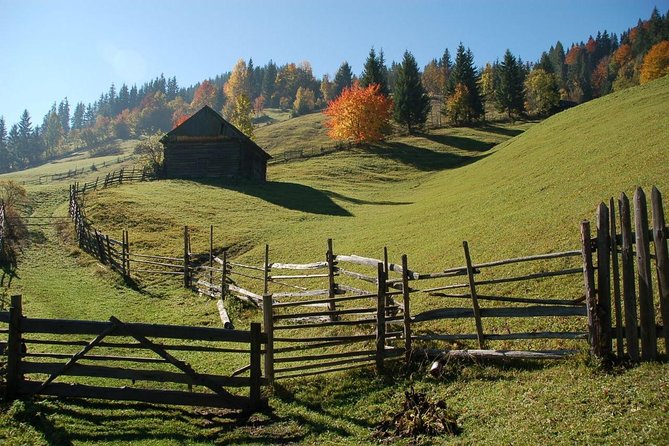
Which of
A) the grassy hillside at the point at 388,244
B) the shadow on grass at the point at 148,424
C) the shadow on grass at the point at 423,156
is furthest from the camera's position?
the shadow on grass at the point at 423,156

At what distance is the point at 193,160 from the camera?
52.5 metres

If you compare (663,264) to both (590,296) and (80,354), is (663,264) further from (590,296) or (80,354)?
(80,354)

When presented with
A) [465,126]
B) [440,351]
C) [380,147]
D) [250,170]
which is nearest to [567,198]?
[440,351]

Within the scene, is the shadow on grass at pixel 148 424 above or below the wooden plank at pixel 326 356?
below

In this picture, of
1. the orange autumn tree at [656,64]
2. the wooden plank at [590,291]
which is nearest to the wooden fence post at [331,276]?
the wooden plank at [590,291]

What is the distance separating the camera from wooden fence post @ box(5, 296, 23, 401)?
333 inches

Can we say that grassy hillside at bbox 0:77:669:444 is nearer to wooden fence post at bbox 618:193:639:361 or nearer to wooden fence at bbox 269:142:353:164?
wooden fence post at bbox 618:193:639:361

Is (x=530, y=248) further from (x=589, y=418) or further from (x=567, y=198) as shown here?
(x=589, y=418)

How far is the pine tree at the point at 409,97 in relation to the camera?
8475 centimetres

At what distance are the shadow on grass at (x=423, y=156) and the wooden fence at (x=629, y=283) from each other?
179 feet

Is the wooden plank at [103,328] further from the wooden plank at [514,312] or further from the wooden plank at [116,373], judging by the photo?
the wooden plank at [514,312]

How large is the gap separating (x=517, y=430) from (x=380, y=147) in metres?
69.7

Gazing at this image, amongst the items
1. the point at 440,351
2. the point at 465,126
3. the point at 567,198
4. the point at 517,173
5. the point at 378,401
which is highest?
the point at 465,126

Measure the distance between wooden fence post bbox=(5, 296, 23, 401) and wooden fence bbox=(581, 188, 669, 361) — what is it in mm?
9767
